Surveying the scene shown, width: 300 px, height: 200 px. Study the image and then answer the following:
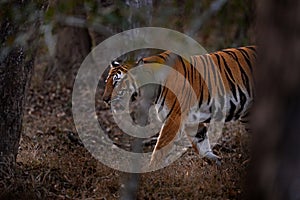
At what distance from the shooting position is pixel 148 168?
6.38m

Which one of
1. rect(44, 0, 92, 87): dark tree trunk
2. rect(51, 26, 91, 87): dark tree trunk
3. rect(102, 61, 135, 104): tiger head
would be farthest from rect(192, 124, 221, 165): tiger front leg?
rect(51, 26, 91, 87): dark tree trunk

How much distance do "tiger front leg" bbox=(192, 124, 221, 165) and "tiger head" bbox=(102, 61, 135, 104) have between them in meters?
→ 0.99

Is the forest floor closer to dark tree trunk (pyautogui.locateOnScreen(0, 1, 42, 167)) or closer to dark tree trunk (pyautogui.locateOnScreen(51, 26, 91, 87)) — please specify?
dark tree trunk (pyautogui.locateOnScreen(0, 1, 42, 167))

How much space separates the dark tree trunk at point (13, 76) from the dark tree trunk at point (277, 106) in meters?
3.55

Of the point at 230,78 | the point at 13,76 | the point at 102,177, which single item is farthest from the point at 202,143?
the point at 13,76

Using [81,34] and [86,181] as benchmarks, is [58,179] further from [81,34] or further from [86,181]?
[81,34]

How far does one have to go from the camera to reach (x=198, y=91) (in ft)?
23.5

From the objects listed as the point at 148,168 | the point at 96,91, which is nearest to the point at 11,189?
the point at 148,168

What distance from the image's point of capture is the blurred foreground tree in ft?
19.3

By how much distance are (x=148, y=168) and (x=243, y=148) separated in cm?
Result: 90

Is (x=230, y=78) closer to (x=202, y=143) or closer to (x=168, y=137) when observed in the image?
(x=202, y=143)

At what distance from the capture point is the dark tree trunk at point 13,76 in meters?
5.89

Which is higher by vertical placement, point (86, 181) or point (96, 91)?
point (86, 181)

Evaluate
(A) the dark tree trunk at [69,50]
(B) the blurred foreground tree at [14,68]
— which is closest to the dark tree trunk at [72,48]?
(A) the dark tree trunk at [69,50]
